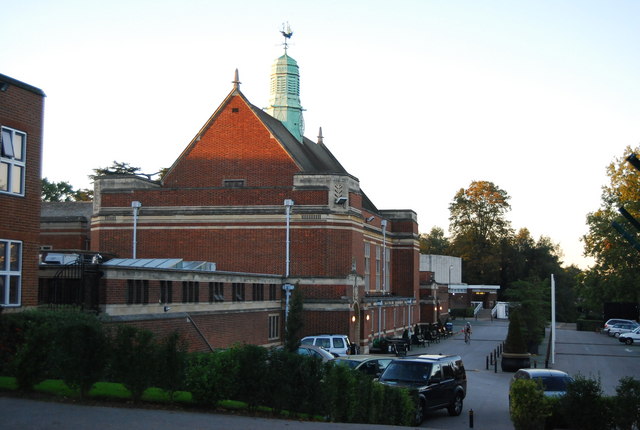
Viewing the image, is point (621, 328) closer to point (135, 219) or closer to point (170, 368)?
point (135, 219)

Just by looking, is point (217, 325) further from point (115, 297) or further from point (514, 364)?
point (514, 364)

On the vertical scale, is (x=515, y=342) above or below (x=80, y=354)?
below

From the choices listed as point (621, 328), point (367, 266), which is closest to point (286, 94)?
point (367, 266)

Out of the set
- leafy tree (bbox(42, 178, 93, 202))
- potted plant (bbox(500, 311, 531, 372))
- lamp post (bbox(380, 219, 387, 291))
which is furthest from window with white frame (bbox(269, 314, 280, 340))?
leafy tree (bbox(42, 178, 93, 202))

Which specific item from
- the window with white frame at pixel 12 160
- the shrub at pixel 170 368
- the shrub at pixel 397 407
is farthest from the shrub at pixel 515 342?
the shrub at pixel 170 368

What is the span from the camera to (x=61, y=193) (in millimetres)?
94688

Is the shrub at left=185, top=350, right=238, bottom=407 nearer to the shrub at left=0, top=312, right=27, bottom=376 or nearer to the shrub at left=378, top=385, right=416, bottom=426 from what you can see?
the shrub at left=0, top=312, right=27, bottom=376

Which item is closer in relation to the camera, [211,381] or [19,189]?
[211,381]

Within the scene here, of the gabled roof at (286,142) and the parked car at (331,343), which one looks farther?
the gabled roof at (286,142)

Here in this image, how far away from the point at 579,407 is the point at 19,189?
47.4 ft

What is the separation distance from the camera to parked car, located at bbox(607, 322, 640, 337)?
207 feet

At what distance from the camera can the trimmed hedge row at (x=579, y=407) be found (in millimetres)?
16344

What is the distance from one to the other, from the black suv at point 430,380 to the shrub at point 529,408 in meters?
4.52

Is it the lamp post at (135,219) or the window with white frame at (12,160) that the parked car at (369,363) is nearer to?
the window with white frame at (12,160)
